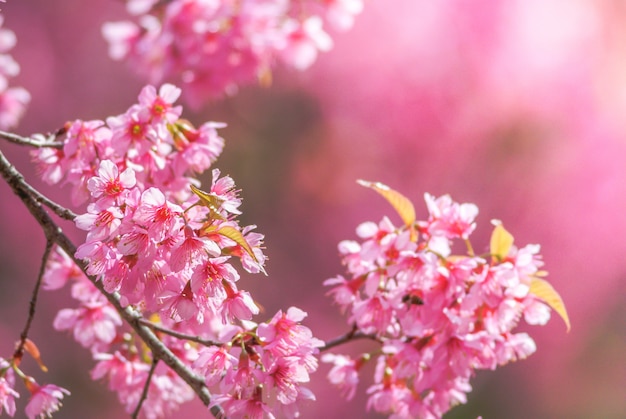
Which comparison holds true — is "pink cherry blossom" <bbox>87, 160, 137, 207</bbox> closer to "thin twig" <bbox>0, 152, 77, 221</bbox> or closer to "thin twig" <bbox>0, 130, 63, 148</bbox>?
"thin twig" <bbox>0, 152, 77, 221</bbox>

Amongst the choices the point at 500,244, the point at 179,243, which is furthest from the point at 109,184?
the point at 500,244

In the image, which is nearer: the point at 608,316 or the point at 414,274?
the point at 414,274

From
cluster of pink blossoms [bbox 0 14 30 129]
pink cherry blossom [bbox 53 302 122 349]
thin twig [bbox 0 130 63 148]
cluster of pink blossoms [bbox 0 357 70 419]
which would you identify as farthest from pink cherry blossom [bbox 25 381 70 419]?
cluster of pink blossoms [bbox 0 14 30 129]

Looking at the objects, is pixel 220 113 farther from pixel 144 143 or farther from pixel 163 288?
pixel 163 288

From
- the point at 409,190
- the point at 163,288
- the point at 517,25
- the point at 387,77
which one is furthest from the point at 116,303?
the point at 517,25

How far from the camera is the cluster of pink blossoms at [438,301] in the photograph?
2.81 feet

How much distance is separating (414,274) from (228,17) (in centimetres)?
78

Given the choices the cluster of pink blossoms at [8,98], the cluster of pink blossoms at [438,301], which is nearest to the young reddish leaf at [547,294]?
the cluster of pink blossoms at [438,301]

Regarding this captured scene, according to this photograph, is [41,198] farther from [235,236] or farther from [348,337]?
Result: [348,337]

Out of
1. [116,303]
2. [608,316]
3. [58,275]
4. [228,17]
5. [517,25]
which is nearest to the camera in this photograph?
[116,303]

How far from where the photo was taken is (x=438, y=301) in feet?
2.81

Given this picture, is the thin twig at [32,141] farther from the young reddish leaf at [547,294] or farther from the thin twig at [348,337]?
the young reddish leaf at [547,294]

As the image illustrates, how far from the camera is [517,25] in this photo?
262 cm

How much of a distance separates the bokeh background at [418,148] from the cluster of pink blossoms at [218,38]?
791 millimetres
